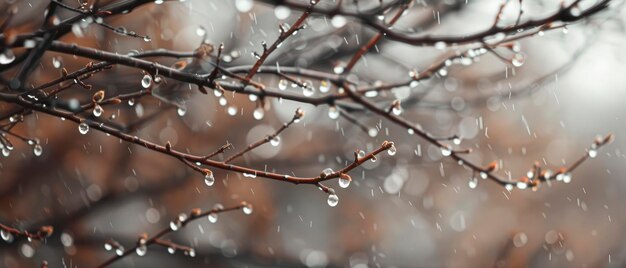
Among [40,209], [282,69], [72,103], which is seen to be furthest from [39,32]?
[40,209]

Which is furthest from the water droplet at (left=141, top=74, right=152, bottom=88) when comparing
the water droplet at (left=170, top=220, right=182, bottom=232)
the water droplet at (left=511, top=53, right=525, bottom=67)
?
the water droplet at (left=511, top=53, right=525, bottom=67)

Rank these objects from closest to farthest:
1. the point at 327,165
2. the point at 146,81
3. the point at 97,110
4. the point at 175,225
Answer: the point at 97,110 < the point at 146,81 < the point at 175,225 < the point at 327,165

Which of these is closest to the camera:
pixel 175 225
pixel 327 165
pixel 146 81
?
pixel 146 81

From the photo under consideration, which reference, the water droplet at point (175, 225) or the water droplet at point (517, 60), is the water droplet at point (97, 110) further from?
the water droplet at point (517, 60)

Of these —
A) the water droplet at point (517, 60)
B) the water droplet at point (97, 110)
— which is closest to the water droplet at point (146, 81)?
the water droplet at point (97, 110)

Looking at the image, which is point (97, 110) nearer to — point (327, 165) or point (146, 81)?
point (146, 81)

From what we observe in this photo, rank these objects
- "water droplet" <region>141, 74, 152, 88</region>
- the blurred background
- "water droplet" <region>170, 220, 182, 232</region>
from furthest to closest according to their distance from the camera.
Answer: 1. the blurred background
2. "water droplet" <region>170, 220, 182, 232</region>
3. "water droplet" <region>141, 74, 152, 88</region>

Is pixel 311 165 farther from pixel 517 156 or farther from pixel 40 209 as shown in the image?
pixel 517 156

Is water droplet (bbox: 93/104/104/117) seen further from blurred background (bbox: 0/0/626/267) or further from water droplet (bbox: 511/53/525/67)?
water droplet (bbox: 511/53/525/67)

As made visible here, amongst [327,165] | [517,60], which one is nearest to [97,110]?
[517,60]

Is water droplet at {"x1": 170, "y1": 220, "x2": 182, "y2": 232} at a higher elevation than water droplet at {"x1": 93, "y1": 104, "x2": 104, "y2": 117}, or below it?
below
